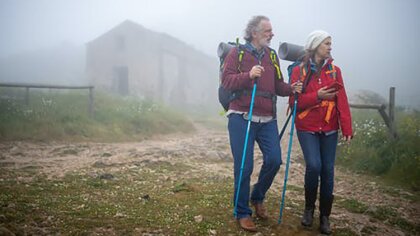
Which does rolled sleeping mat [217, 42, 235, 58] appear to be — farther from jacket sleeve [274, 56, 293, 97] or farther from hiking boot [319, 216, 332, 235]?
hiking boot [319, 216, 332, 235]

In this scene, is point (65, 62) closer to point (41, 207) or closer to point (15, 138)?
point (15, 138)

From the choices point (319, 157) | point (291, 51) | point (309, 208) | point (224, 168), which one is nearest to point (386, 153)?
point (224, 168)

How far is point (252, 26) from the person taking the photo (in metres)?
4.39

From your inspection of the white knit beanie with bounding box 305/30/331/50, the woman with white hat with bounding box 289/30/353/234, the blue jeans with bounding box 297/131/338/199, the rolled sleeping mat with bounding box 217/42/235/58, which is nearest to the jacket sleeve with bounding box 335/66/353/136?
the woman with white hat with bounding box 289/30/353/234

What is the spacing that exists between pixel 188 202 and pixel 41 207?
6.88 feet

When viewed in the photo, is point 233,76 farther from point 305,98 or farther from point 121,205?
point 121,205

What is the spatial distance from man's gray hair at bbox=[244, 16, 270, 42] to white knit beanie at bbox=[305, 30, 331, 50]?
0.61m

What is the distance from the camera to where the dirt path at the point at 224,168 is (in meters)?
5.04

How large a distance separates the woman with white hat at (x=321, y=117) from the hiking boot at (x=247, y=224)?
0.75 m

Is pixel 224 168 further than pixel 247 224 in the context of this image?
Yes

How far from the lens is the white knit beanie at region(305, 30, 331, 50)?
14.0ft

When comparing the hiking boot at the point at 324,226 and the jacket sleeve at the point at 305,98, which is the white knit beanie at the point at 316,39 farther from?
the hiking boot at the point at 324,226

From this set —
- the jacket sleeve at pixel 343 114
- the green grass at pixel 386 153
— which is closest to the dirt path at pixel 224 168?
the green grass at pixel 386 153

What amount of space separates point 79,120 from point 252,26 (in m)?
10.2
